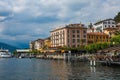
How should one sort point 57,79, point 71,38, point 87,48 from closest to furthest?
1. point 57,79
2. point 87,48
3. point 71,38

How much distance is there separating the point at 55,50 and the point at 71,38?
38.0 feet

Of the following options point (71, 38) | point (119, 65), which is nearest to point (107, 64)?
point (119, 65)

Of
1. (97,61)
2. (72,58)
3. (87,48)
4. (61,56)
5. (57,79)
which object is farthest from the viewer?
(61,56)

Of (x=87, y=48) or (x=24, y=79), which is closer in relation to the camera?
(x=24, y=79)

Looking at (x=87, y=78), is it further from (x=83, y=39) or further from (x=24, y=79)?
(x=83, y=39)

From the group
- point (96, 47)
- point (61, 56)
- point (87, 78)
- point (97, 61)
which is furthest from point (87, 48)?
point (87, 78)

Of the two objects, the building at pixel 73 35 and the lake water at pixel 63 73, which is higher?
the building at pixel 73 35

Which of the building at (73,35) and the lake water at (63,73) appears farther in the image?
the building at (73,35)

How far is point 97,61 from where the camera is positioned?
3871 inches

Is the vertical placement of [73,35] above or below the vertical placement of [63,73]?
above

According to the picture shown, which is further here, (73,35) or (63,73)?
(73,35)

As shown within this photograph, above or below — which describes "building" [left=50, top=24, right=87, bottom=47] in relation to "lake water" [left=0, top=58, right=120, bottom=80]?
above

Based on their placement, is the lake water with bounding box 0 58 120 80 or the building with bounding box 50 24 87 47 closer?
the lake water with bounding box 0 58 120 80

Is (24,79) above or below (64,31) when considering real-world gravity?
below
